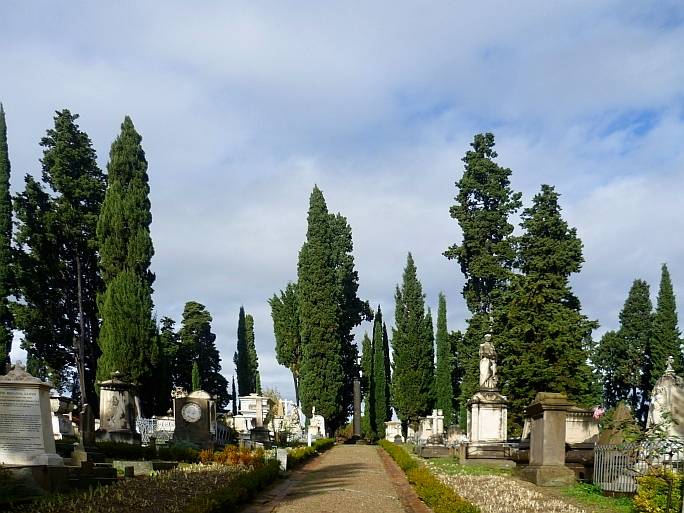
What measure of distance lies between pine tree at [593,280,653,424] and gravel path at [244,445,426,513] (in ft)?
121

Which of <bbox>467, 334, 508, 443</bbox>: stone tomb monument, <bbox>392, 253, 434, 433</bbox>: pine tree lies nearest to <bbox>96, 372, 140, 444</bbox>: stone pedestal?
<bbox>467, 334, 508, 443</bbox>: stone tomb monument

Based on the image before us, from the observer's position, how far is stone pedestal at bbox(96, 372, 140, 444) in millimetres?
24328

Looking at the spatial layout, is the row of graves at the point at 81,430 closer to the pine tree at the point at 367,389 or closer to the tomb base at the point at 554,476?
the tomb base at the point at 554,476

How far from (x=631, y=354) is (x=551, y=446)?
41.2m

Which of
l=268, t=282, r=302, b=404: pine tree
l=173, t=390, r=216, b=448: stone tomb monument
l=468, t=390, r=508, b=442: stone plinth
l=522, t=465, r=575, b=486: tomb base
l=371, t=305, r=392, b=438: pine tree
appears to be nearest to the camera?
l=522, t=465, r=575, b=486: tomb base

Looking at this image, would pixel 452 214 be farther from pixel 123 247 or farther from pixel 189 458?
pixel 189 458

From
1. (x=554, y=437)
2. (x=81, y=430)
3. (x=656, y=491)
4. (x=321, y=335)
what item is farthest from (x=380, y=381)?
(x=656, y=491)

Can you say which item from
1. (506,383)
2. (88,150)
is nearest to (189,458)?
(506,383)

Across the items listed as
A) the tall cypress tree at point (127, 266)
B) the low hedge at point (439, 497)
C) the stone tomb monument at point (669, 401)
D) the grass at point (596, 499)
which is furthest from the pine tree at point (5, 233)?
the stone tomb monument at point (669, 401)

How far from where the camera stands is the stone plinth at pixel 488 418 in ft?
78.0

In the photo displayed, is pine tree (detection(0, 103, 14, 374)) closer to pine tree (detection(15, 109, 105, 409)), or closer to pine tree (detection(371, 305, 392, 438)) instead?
pine tree (detection(15, 109, 105, 409))

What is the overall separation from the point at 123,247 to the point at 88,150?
763 centimetres

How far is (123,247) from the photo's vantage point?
3753 cm

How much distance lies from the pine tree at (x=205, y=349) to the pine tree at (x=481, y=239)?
26.2 m
